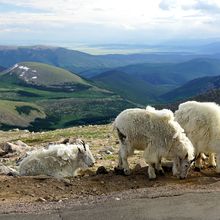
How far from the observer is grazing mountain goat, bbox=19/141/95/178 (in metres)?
16.8

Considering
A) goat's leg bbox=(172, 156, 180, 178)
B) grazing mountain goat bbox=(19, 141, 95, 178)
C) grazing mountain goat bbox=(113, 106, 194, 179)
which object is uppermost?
grazing mountain goat bbox=(113, 106, 194, 179)

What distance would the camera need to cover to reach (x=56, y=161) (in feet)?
55.7

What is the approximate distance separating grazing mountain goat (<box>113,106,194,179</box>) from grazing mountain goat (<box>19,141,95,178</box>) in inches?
93.0

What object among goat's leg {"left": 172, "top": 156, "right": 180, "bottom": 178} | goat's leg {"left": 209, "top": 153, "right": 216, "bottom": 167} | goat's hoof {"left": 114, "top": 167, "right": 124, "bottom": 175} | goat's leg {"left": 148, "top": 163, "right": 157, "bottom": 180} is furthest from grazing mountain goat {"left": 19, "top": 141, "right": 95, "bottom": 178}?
goat's leg {"left": 209, "top": 153, "right": 216, "bottom": 167}

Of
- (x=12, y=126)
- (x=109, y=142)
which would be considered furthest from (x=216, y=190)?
(x=12, y=126)

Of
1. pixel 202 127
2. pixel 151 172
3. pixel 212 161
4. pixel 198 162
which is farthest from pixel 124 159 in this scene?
pixel 212 161

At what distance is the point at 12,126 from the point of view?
625 feet

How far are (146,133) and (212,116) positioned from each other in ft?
7.66

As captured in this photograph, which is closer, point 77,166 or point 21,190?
point 21,190

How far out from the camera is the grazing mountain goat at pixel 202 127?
1566 cm

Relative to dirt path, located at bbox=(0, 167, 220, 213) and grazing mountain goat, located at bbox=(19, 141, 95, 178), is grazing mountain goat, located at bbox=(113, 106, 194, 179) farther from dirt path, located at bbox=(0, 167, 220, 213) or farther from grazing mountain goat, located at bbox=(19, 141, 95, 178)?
grazing mountain goat, located at bbox=(19, 141, 95, 178)

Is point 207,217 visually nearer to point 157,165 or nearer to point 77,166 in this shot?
point 157,165

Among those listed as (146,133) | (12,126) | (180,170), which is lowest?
(12,126)

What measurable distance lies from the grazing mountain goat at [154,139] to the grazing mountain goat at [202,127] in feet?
2.31
